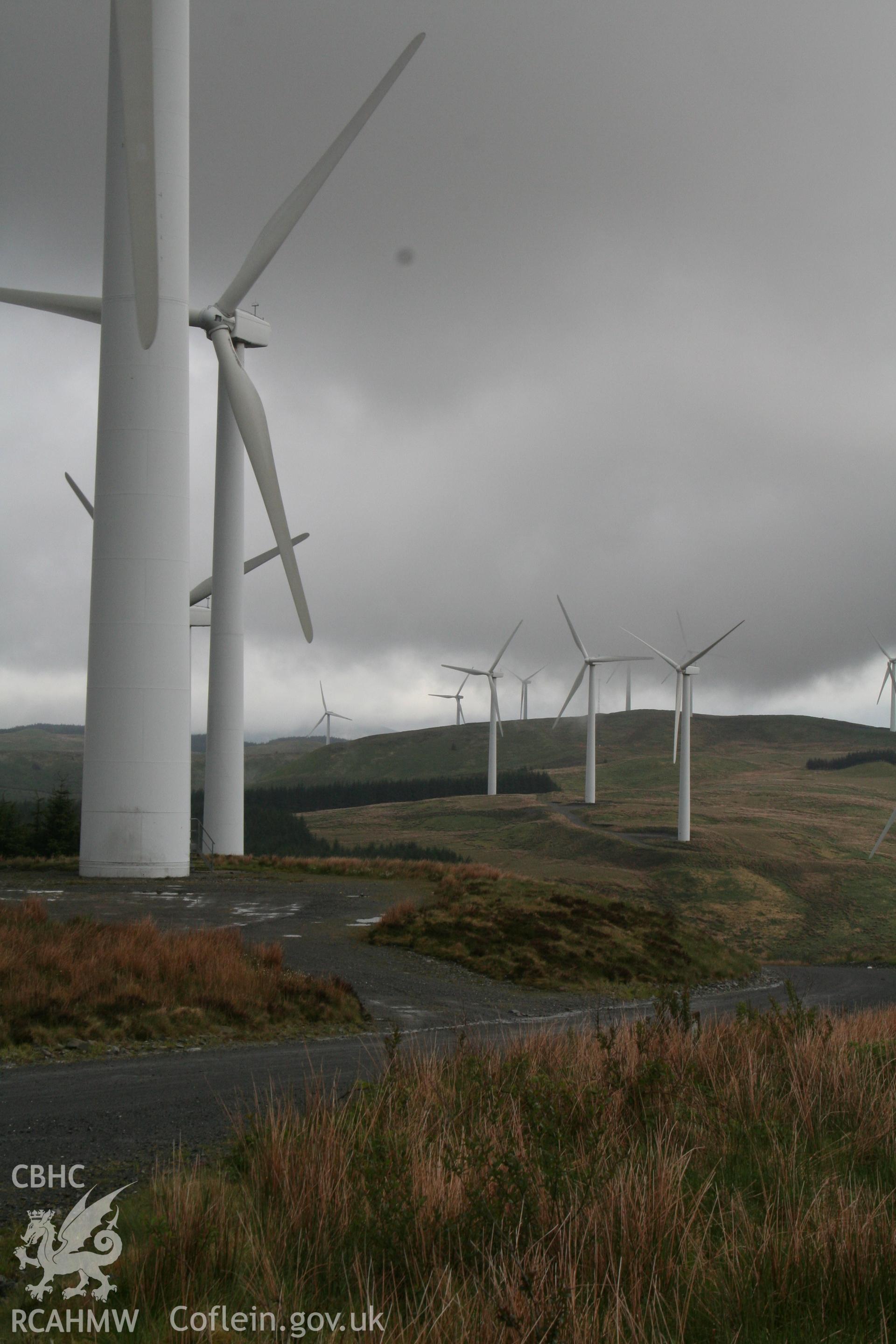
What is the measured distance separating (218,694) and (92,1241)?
140ft

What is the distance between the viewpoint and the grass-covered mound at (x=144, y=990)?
16734mm

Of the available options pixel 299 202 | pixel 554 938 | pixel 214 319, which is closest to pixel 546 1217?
pixel 554 938

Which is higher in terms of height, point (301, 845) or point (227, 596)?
point (227, 596)

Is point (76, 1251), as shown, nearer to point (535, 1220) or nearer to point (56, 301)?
point (535, 1220)

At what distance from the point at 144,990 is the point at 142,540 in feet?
65.1

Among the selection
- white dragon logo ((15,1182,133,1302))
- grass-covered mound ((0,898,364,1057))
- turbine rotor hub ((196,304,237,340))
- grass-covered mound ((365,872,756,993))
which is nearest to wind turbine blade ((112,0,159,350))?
grass-covered mound ((0,898,364,1057))

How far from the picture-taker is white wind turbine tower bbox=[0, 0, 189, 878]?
35.2 meters

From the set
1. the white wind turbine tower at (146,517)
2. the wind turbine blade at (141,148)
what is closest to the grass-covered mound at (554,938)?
the white wind turbine tower at (146,517)

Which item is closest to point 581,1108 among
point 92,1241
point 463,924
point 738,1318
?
point 738,1318

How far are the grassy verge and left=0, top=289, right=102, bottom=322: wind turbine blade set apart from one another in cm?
3697

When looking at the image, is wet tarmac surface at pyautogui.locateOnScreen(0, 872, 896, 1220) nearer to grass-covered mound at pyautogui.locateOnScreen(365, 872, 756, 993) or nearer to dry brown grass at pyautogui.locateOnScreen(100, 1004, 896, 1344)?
grass-covered mound at pyautogui.locateOnScreen(365, 872, 756, 993)

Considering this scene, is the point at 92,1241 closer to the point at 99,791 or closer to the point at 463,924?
the point at 463,924

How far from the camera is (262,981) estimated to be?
20.6m

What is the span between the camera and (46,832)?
70.4 metres
